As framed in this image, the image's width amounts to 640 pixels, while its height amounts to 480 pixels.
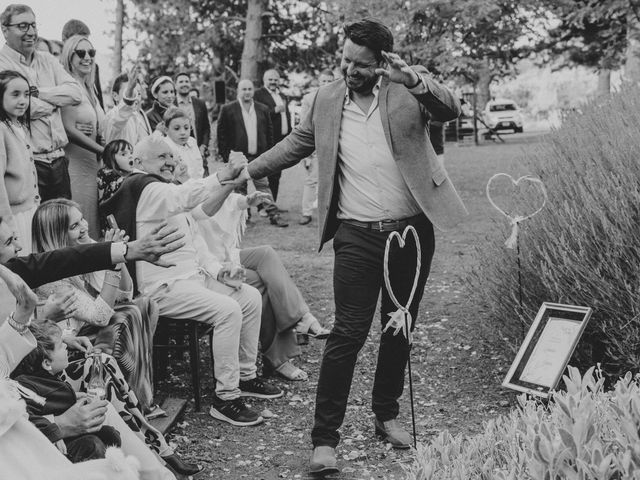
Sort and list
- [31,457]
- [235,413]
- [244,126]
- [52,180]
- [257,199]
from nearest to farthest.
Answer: [31,457] → [235,413] → [257,199] → [52,180] → [244,126]

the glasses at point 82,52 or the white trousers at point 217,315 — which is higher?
the glasses at point 82,52

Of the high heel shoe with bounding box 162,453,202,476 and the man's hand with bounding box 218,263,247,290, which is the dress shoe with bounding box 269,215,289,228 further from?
the high heel shoe with bounding box 162,453,202,476

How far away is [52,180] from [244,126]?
5627 mm

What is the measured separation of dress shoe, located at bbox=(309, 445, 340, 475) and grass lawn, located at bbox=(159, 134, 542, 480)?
0.32 ft

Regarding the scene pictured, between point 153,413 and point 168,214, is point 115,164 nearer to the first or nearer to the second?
point 168,214

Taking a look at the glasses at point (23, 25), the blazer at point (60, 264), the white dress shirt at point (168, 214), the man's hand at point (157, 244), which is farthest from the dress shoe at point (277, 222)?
the man's hand at point (157, 244)

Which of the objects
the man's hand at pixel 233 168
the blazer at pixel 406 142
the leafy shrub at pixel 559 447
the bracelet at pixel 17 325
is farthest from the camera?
the man's hand at pixel 233 168

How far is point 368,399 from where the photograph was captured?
5.51 metres

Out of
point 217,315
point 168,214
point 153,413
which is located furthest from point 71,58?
point 153,413

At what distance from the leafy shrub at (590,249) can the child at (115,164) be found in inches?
108

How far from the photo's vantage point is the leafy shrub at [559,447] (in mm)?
2078

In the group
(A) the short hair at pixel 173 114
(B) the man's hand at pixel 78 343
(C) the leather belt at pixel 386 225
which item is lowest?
(B) the man's hand at pixel 78 343

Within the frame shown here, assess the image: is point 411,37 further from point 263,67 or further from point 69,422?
point 69,422

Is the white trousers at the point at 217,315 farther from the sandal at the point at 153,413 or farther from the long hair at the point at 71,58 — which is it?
the long hair at the point at 71,58
